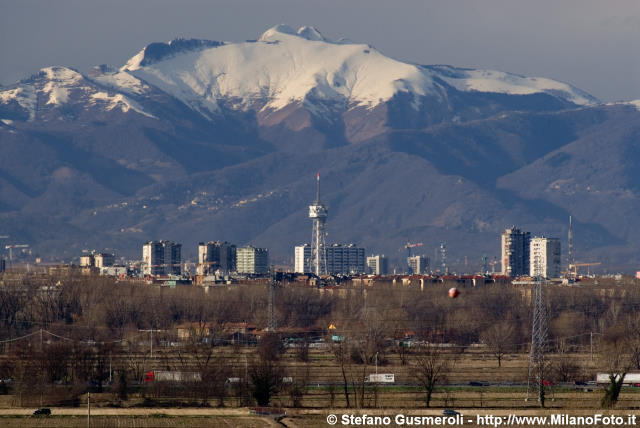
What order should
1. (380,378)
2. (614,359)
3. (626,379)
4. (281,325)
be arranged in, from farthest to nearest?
(281,325), (614,359), (380,378), (626,379)

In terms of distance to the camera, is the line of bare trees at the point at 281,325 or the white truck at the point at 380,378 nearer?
the line of bare trees at the point at 281,325

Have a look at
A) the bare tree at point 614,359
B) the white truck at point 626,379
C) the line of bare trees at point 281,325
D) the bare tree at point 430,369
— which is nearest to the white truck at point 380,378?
the line of bare trees at point 281,325

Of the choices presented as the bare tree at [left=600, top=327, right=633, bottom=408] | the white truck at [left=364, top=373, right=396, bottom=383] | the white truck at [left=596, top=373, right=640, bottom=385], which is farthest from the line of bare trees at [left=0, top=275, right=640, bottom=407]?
the white truck at [left=596, top=373, right=640, bottom=385]

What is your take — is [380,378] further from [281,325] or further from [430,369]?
[281,325]

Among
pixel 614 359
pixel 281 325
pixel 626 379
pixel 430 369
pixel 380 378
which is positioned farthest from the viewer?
pixel 281 325

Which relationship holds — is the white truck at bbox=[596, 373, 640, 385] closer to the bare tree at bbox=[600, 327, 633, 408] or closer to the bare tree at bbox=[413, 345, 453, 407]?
the bare tree at bbox=[600, 327, 633, 408]

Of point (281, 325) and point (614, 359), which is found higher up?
point (281, 325)

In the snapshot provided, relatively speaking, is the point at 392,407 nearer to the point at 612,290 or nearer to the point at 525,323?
the point at 525,323

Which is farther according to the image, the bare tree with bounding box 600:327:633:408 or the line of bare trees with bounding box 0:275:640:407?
the line of bare trees with bounding box 0:275:640:407

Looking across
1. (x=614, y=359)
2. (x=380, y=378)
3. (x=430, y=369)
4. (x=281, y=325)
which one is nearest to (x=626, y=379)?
(x=614, y=359)

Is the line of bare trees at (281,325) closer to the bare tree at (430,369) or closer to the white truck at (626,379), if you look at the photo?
the bare tree at (430,369)

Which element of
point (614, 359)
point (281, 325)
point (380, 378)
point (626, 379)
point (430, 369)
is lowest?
point (626, 379)

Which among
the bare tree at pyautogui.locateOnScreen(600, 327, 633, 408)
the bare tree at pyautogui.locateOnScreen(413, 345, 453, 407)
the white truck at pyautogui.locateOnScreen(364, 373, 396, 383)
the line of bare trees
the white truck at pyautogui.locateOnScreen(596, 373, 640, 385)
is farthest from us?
the white truck at pyautogui.locateOnScreen(596, 373, 640, 385)
